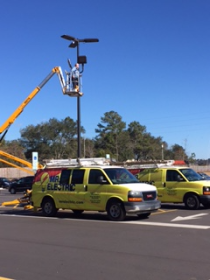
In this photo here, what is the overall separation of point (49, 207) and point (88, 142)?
228 feet

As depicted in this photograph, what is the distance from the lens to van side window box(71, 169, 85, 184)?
48.8ft

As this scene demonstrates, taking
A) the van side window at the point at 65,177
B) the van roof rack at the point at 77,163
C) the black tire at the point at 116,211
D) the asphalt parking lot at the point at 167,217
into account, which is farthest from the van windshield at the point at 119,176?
the van side window at the point at 65,177

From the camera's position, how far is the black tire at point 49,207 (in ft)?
51.0

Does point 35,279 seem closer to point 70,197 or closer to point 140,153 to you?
point 70,197

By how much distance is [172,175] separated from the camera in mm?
17562

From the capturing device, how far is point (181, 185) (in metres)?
17.1

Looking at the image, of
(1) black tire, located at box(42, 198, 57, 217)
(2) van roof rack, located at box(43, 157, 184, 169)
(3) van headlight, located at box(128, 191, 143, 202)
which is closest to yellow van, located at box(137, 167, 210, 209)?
(2) van roof rack, located at box(43, 157, 184, 169)

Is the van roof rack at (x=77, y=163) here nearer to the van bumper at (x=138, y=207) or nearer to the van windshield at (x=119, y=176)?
the van windshield at (x=119, y=176)

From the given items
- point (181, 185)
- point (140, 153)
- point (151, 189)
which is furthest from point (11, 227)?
point (140, 153)

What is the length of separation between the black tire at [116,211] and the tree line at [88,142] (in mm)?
54522

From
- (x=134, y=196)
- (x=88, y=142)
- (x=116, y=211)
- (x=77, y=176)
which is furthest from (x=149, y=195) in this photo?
(x=88, y=142)

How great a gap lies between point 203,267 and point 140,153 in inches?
2959

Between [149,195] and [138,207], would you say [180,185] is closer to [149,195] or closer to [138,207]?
[149,195]

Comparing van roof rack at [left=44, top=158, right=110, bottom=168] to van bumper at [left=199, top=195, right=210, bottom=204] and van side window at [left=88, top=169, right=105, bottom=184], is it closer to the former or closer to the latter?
van side window at [left=88, top=169, right=105, bottom=184]
